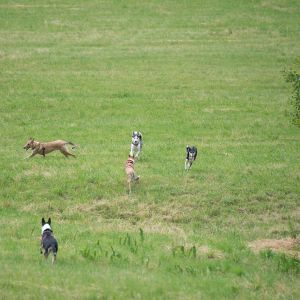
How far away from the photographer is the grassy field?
17047mm

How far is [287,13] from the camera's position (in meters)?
57.5

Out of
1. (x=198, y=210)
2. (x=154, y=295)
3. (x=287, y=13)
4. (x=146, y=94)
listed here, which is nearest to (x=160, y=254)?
(x=154, y=295)

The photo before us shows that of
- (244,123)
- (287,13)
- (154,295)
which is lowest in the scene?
(154,295)

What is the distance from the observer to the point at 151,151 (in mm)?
28531

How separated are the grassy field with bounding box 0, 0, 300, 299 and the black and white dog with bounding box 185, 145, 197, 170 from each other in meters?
0.30

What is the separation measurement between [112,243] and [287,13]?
42249 mm

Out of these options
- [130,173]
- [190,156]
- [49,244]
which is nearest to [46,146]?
[130,173]

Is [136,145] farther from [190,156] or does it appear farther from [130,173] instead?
[130,173]

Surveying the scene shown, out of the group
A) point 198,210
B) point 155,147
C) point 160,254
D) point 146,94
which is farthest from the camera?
point 146,94

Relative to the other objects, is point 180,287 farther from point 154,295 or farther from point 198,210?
point 198,210

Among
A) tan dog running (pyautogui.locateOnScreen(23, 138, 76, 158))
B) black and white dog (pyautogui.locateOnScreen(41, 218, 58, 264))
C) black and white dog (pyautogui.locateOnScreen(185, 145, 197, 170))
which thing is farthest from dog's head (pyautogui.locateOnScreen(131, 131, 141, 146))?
black and white dog (pyautogui.locateOnScreen(41, 218, 58, 264))

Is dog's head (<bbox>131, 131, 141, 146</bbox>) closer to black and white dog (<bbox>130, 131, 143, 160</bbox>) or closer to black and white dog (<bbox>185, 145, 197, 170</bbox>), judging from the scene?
black and white dog (<bbox>130, 131, 143, 160</bbox>)

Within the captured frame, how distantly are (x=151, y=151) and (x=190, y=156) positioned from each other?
3430mm

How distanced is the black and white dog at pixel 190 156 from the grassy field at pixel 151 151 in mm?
297
